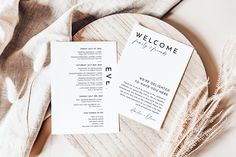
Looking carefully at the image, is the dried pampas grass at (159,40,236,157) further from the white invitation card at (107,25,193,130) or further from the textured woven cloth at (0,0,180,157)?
the textured woven cloth at (0,0,180,157)

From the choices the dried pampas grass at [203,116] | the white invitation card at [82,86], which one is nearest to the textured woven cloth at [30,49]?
the white invitation card at [82,86]

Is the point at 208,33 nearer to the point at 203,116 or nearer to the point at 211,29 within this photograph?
the point at 211,29

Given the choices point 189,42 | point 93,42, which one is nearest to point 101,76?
point 93,42

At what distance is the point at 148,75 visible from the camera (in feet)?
2.81

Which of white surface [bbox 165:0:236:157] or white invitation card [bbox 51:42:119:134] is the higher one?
white surface [bbox 165:0:236:157]

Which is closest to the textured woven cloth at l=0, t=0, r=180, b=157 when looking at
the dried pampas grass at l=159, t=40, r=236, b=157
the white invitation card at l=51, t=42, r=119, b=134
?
the white invitation card at l=51, t=42, r=119, b=134

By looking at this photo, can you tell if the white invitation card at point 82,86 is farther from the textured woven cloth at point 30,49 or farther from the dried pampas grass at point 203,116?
the dried pampas grass at point 203,116

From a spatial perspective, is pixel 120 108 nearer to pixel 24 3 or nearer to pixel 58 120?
pixel 58 120

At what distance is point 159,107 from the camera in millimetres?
852

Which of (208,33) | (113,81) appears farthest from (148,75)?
(208,33)

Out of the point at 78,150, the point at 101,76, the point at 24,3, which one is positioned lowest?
the point at 78,150

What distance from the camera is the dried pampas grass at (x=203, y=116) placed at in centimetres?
81

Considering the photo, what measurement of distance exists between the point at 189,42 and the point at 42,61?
1.13 ft

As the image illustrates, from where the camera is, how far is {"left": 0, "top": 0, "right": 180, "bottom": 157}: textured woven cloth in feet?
2.79
